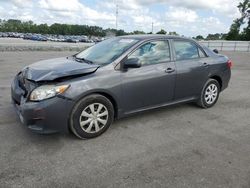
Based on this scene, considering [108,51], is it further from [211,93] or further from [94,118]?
[211,93]

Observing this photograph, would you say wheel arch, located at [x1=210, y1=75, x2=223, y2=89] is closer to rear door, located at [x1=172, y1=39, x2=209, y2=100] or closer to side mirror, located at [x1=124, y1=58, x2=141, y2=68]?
rear door, located at [x1=172, y1=39, x2=209, y2=100]

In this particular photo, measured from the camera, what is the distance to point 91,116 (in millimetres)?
3945

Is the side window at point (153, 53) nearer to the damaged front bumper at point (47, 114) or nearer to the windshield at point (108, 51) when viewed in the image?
the windshield at point (108, 51)

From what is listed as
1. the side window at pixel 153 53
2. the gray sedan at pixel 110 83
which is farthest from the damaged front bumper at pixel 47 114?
the side window at pixel 153 53

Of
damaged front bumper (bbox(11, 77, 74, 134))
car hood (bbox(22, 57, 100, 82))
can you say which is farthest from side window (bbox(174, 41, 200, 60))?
damaged front bumper (bbox(11, 77, 74, 134))

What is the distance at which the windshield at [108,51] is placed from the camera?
4332mm

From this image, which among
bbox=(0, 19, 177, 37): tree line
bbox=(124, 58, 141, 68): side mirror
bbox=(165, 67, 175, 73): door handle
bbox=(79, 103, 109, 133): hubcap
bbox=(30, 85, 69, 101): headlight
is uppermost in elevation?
bbox=(0, 19, 177, 37): tree line

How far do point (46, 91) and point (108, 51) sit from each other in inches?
58.9

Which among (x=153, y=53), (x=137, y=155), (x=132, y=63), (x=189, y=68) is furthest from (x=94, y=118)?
(x=189, y=68)

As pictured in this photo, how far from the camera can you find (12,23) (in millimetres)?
120000

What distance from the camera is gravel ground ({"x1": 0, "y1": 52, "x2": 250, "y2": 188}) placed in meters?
2.98

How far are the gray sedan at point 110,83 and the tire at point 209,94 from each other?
0.02 meters

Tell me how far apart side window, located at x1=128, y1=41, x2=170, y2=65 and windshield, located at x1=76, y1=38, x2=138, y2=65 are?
0.19 metres

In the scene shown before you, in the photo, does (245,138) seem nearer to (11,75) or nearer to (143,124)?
(143,124)
